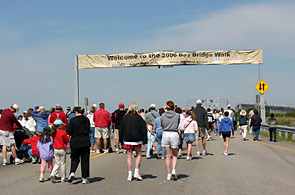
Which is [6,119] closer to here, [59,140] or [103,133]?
[103,133]

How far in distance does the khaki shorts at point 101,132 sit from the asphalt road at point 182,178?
2400 millimetres

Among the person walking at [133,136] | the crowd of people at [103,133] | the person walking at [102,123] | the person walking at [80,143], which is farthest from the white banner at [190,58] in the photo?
the person walking at [80,143]

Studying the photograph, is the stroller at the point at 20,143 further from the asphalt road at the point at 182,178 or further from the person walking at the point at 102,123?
the person walking at the point at 102,123

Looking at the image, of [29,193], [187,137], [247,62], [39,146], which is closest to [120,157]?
[187,137]

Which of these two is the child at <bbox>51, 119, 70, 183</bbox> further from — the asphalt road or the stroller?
the stroller

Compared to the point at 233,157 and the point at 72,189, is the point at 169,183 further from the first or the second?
the point at 233,157

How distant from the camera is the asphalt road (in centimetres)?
885

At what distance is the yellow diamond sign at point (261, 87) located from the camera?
30.5 metres

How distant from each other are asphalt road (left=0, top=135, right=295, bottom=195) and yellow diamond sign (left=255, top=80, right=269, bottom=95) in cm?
1612

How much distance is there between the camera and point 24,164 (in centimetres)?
1399

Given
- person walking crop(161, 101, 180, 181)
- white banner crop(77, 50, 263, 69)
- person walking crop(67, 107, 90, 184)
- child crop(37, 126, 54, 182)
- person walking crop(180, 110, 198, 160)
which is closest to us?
person walking crop(67, 107, 90, 184)

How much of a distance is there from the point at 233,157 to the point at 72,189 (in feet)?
24.9

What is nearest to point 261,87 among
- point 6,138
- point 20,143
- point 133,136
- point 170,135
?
point 20,143

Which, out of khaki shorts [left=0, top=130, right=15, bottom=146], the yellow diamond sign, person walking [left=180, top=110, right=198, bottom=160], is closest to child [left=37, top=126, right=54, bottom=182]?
khaki shorts [left=0, top=130, right=15, bottom=146]
